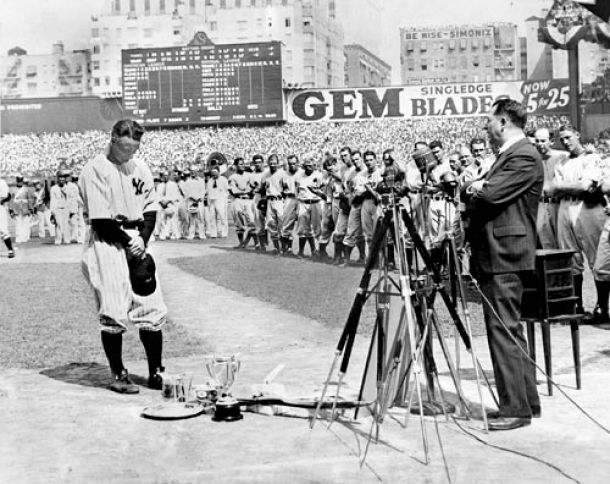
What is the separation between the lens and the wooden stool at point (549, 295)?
6301 millimetres

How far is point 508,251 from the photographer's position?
5605mm

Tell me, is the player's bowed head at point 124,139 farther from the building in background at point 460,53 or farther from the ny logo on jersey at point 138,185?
the building in background at point 460,53

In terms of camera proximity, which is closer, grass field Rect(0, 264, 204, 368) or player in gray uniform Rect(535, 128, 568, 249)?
grass field Rect(0, 264, 204, 368)

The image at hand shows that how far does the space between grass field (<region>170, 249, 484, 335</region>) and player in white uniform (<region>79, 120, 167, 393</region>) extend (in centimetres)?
309

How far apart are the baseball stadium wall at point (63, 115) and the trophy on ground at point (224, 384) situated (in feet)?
207

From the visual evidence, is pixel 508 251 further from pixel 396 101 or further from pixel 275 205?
pixel 396 101

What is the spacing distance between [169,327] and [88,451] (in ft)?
16.3

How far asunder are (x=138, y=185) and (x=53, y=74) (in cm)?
9796

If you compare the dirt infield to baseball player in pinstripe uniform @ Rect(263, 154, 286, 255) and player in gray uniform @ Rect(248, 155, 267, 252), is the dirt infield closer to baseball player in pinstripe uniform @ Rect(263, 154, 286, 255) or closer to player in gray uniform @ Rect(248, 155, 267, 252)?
baseball player in pinstripe uniform @ Rect(263, 154, 286, 255)

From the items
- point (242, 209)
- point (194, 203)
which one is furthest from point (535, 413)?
point (194, 203)

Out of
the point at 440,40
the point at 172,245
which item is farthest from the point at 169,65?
the point at 440,40

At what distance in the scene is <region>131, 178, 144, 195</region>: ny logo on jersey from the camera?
696cm

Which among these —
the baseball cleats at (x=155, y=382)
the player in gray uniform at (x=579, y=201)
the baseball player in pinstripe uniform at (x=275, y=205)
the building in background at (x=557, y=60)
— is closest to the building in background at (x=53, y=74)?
the building in background at (x=557, y=60)

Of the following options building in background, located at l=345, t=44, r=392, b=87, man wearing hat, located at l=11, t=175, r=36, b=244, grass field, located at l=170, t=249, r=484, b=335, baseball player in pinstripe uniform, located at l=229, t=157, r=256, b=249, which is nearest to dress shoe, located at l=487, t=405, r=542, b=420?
grass field, located at l=170, t=249, r=484, b=335
